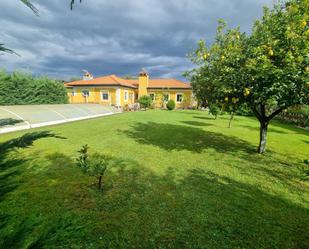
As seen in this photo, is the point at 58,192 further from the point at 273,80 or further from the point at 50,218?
the point at 273,80

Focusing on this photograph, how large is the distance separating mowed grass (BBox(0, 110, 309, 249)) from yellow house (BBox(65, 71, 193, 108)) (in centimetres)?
2421

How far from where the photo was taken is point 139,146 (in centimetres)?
866

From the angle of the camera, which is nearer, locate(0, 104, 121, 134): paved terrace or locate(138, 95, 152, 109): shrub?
locate(0, 104, 121, 134): paved terrace

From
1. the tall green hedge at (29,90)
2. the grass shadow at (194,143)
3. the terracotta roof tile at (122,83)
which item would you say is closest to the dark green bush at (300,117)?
the grass shadow at (194,143)

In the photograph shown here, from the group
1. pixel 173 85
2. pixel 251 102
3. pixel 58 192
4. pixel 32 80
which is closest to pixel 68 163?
pixel 58 192

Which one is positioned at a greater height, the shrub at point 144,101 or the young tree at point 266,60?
the young tree at point 266,60

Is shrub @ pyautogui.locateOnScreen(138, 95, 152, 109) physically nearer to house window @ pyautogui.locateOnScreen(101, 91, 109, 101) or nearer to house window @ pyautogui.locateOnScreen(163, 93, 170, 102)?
house window @ pyautogui.locateOnScreen(163, 93, 170, 102)

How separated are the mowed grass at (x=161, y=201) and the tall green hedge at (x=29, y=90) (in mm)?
14414

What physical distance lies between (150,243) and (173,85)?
111 feet

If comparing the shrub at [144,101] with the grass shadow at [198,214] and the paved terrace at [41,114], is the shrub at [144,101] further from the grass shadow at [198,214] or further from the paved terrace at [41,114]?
the grass shadow at [198,214]

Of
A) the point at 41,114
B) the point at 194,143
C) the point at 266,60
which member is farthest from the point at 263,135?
the point at 41,114

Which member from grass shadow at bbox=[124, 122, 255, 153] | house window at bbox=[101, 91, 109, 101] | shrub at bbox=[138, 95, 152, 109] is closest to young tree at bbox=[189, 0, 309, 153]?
grass shadow at bbox=[124, 122, 255, 153]

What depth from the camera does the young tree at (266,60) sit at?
5.51 meters

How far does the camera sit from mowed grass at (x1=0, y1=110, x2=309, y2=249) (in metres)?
3.19
